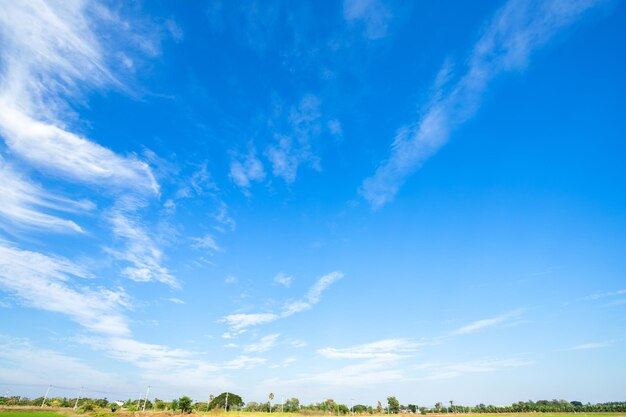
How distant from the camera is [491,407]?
137875 mm

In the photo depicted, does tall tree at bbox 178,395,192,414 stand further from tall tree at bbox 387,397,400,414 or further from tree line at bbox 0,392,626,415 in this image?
tall tree at bbox 387,397,400,414

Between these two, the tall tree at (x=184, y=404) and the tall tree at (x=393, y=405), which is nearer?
the tall tree at (x=184, y=404)

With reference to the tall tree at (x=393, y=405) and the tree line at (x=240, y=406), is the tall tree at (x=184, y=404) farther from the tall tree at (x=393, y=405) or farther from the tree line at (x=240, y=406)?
the tall tree at (x=393, y=405)

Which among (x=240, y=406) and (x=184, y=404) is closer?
(x=184, y=404)

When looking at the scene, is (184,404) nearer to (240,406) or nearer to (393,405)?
(240,406)

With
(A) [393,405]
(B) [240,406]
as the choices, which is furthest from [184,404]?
(A) [393,405]

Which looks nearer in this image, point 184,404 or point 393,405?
point 184,404

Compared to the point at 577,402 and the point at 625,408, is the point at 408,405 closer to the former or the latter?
the point at 625,408

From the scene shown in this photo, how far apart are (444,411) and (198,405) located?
303 ft

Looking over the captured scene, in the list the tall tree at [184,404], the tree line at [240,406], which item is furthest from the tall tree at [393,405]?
the tall tree at [184,404]

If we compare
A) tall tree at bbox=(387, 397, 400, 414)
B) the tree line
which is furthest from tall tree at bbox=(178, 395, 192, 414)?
tall tree at bbox=(387, 397, 400, 414)

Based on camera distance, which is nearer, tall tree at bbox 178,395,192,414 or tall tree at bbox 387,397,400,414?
tall tree at bbox 178,395,192,414

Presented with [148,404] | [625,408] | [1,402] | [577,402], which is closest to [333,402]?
[148,404]

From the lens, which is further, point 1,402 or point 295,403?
point 295,403
